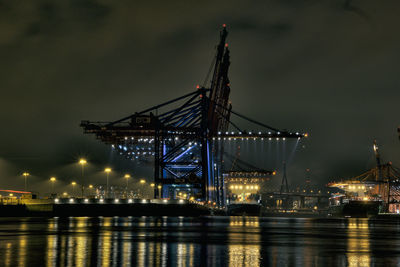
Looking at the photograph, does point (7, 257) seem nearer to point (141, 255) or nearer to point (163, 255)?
point (141, 255)

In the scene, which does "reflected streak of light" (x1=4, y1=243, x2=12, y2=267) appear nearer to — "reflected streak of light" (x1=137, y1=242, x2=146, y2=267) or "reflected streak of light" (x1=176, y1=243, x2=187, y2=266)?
"reflected streak of light" (x1=137, y1=242, x2=146, y2=267)

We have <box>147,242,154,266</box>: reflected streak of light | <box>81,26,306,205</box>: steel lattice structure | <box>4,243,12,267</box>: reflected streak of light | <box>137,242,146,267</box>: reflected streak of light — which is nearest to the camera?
<box>4,243,12,267</box>: reflected streak of light

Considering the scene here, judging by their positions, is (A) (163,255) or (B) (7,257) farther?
(A) (163,255)

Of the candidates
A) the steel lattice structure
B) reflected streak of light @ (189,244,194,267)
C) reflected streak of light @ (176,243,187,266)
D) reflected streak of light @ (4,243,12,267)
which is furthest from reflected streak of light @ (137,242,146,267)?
the steel lattice structure

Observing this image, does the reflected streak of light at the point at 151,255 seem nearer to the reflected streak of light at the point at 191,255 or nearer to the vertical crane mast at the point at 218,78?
the reflected streak of light at the point at 191,255

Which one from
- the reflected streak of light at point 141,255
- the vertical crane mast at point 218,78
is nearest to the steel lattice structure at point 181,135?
the vertical crane mast at point 218,78

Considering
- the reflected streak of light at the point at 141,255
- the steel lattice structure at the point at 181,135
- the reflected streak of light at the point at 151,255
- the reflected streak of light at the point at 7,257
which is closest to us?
the reflected streak of light at the point at 7,257

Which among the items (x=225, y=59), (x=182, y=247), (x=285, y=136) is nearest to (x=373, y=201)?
(x=285, y=136)

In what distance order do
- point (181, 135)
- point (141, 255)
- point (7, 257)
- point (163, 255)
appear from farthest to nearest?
point (181, 135)
point (163, 255)
point (141, 255)
point (7, 257)

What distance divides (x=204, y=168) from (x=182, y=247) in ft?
226

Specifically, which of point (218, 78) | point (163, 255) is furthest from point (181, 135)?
point (163, 255)

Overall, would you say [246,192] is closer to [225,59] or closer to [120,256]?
[225,59]

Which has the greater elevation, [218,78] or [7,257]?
[218,78]

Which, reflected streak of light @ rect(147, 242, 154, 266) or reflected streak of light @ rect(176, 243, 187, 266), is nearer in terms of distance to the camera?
reflected streak of light @ rect(147, 242, 154, 266)
